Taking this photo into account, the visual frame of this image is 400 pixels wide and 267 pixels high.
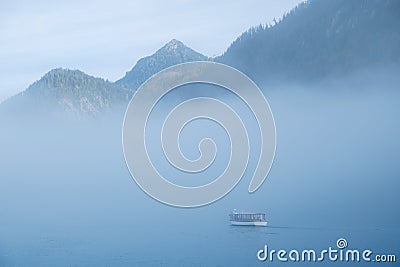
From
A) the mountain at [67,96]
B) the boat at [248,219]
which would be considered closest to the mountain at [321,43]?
the mountain at [67,96]

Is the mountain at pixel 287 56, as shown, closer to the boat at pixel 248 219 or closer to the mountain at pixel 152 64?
the mountain at pixel 152 64

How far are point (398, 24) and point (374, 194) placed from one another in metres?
9.99

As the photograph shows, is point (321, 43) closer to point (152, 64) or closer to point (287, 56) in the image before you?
point (287, 56)

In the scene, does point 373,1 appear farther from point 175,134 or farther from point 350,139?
point 175,134

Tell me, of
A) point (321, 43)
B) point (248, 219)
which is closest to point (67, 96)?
point (248, 219)

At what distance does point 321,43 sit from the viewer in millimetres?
34031

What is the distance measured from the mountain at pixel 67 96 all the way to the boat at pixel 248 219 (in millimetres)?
9444

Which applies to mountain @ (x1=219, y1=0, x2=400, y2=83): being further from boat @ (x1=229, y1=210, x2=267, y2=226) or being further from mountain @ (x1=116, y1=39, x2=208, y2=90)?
boat @ (x1=229, y1=210, x2=267, y2=226)

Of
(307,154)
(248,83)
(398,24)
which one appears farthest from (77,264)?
(398,24)

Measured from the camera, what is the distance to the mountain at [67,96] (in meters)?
28.9

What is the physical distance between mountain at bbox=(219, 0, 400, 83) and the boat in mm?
11028

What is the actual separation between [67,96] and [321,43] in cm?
1449

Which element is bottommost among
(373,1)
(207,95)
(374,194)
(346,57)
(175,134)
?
(374,194)

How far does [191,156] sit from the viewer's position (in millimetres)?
20625
